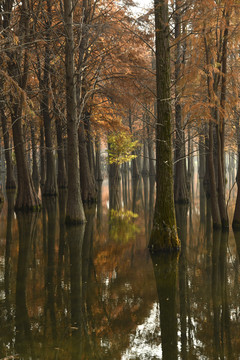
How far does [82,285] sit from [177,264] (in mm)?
2480

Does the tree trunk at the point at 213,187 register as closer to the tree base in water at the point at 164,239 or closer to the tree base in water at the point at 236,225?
the tree base in water at the point at 236,225

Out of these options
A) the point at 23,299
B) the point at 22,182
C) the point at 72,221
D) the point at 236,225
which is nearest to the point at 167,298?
the point at 23,299

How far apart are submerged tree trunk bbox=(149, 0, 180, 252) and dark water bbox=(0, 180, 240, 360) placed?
0.51m

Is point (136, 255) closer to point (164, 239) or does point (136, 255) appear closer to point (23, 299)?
point (164, 239)

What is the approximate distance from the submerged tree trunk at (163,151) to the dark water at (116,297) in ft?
1.68

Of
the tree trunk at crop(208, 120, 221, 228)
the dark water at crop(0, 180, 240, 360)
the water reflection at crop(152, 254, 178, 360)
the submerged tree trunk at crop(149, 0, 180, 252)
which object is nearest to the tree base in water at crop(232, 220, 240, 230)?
the tree trunk at crop(208, 120, 221, 228)

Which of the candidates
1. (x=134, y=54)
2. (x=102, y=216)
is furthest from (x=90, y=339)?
(x=134, y=54)

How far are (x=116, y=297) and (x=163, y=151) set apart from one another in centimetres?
432

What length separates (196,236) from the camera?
451 inches

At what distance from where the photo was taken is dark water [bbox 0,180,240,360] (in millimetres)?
4551

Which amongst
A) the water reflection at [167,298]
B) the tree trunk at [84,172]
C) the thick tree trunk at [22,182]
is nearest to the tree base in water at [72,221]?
the thick tree trunk at [22,182]

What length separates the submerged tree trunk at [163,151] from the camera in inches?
365

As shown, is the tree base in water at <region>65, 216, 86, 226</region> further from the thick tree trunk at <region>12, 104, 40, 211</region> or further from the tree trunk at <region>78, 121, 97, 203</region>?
the tree trunk at <region>78, 121, 97, 203</region>

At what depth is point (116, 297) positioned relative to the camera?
20.4 ft
